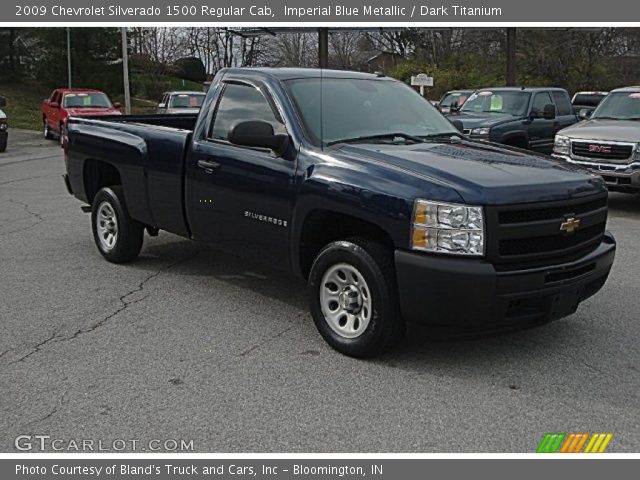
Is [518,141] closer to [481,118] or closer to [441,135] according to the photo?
[481,118]

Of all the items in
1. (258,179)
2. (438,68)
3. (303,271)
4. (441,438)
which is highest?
(438,68)

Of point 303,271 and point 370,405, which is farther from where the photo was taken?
point 303,271

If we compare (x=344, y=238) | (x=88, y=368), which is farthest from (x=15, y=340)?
(x=344, y=238)

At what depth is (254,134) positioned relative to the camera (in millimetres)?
5227

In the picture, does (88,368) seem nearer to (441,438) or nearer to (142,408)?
(142,408)

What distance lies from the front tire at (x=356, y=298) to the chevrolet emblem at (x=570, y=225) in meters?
1.09

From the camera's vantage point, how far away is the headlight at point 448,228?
4.38m

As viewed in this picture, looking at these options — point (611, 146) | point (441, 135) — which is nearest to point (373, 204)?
Result: point (441, 135)

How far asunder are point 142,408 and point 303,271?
5.63 feet

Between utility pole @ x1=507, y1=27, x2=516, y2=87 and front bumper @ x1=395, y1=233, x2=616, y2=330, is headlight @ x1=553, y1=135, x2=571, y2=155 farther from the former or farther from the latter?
utility pole @ x1=507, y1=27, x2=516, y2=87

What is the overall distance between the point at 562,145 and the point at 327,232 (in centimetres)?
693

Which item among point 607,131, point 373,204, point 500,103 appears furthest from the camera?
point 500,103

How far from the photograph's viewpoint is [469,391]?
14.5 feet

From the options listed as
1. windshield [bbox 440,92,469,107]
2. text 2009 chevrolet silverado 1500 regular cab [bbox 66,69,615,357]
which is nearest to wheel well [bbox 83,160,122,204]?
text 2009 chevrolet silverado 1500 regular cab [bbox 66,69,615,357]
